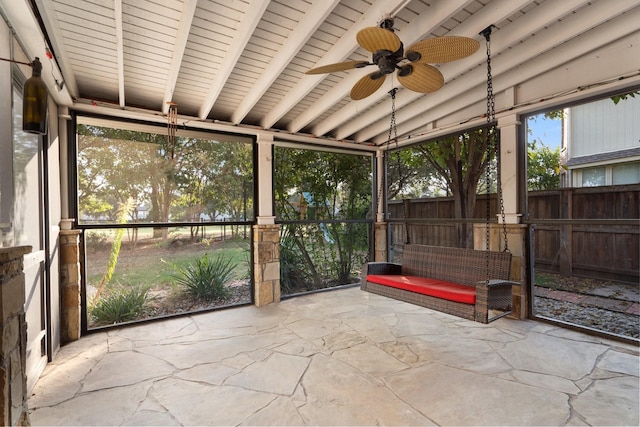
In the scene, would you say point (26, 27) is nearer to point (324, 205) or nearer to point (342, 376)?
point (342, 376)

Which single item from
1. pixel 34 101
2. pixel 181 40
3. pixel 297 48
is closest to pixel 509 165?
pixel 297 48

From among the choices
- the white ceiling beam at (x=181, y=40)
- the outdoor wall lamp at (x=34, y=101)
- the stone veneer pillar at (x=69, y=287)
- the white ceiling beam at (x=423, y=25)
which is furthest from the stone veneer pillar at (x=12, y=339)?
the white ceiling beam at (x=423, y=25)

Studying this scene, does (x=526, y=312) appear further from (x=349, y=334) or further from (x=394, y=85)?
(x=394, y=85)

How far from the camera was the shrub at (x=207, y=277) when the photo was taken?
4883 millimetres

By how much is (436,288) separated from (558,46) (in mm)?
2550

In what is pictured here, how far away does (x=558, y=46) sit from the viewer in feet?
9.34

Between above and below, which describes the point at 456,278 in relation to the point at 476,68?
below

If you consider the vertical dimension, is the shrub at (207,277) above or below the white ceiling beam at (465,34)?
below

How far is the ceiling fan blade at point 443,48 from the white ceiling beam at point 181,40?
157 centimetres

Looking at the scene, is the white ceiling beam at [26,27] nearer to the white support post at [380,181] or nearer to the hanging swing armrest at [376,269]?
the hanging swing armrest at [376,269]

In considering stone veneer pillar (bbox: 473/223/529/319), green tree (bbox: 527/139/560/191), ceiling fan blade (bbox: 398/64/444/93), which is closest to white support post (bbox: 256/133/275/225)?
ceiling fan blade (bbox: 398/64/444/93)

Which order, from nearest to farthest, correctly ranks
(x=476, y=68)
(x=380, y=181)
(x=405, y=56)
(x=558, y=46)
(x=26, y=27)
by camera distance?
(x=26, y=27), (x=405, y=56), (x=558, y=46), (x=476, y=68), (x=380, y=181)

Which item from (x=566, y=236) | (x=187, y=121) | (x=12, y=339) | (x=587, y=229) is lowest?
(x=12, y=339)

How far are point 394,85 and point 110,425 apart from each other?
3.88m
